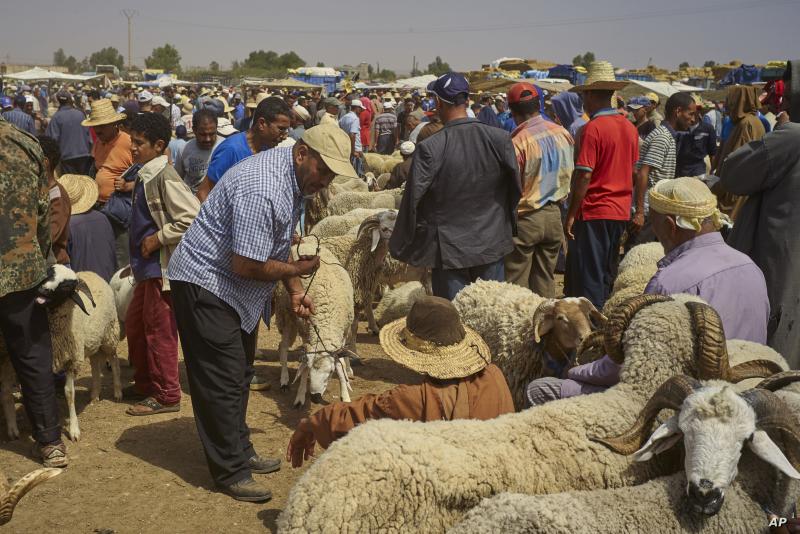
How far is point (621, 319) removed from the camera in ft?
10.8

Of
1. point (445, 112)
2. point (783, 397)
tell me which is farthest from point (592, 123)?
point (783, 397)

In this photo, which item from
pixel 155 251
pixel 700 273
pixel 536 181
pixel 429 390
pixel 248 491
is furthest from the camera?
pixel 536 181

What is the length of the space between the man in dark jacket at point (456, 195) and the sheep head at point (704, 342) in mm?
1995

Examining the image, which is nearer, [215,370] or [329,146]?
[329,146]

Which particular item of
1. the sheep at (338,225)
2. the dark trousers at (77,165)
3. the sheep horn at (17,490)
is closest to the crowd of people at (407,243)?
the sheep horn at (17,490)

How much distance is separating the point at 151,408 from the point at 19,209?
74.0 inches

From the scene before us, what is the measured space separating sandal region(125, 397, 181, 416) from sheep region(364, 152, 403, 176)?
9.99 m

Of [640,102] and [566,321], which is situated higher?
[640,102]

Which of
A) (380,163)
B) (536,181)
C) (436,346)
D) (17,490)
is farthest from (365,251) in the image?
(380,163)

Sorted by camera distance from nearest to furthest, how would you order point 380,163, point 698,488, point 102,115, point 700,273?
1. point 698,488
2. point 700,273
3. point 102,115
4. point 380,163

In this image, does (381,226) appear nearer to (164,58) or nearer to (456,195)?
(456,195)

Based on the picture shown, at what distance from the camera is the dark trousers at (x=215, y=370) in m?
4.00

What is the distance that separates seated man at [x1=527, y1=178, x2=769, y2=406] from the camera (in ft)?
11.8

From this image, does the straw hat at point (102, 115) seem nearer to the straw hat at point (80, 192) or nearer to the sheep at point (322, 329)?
the straw hat at point (80, 192)
